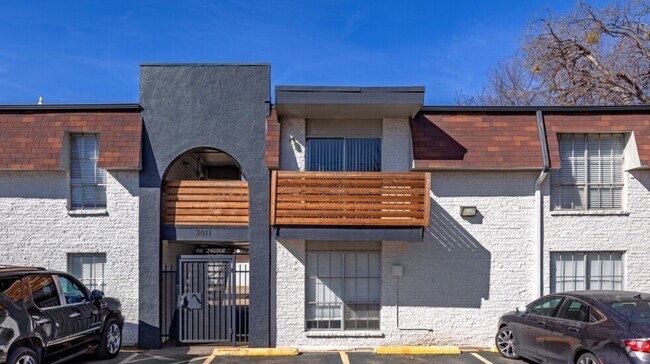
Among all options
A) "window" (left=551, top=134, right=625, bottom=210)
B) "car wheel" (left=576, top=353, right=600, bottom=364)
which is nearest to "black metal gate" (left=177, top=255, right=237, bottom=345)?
"car wheel" (left=576, top=353, right=600, bottom=364)

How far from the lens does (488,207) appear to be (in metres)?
10.3

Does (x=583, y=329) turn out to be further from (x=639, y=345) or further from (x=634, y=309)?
(x=639, y=345)

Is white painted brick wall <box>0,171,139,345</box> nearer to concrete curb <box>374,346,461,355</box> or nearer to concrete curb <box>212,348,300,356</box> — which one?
concrete curb <box>212,348,300,356</box>

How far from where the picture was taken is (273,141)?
10.2 meters

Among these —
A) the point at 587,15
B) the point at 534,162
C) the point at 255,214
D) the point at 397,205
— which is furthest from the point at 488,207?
the point at 587,15

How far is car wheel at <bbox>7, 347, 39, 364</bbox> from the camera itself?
263 inches

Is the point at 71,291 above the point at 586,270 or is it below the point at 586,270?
below

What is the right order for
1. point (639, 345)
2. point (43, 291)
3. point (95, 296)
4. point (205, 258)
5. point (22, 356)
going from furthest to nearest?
point (205, 258) → point (95, 296) → point (43, 291) → point (22, 356) → point (639, 345)

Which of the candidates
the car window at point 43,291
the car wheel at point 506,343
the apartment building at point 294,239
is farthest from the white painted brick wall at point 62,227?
the car wheel at point 506,343

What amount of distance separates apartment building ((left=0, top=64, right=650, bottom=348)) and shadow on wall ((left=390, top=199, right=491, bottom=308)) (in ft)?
0.10

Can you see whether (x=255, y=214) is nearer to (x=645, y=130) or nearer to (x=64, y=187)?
(x=64, y=187)

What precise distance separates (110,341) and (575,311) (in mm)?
8055

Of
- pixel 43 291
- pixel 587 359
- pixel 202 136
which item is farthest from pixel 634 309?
pixel 43 291

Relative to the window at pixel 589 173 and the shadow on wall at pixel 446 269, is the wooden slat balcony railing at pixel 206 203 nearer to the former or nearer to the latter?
the shadow on wall at pixel 446 269
